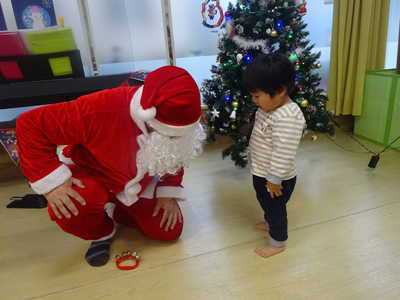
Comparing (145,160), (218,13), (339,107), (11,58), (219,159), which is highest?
(218,13)

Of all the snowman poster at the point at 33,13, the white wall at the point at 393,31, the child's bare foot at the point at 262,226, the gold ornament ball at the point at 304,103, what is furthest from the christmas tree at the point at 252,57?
the white wall at the point at 393,31

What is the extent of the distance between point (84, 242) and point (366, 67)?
2268mm

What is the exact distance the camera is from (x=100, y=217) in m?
1.23

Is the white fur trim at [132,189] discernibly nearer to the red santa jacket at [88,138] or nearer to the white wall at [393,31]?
the red santa jacket at [88,138]

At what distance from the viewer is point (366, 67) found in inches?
93.8

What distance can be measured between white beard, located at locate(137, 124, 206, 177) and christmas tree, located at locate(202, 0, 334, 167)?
661 mm

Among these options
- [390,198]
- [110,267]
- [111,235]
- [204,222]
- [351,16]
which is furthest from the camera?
[351,16]

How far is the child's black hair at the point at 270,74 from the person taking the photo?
105 centimetres

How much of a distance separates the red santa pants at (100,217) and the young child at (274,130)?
0.43 m

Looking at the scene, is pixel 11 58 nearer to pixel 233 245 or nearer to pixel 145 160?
pixel 145 160

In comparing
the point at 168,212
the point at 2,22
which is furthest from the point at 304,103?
the point at 2,22

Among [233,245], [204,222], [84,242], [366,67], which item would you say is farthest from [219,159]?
[366,67]

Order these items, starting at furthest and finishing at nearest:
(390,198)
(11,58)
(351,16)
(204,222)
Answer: (351,16) → (11,58) → (390,198) → (204,222)

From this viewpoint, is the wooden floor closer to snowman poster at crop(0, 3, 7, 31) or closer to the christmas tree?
the christmas tree
